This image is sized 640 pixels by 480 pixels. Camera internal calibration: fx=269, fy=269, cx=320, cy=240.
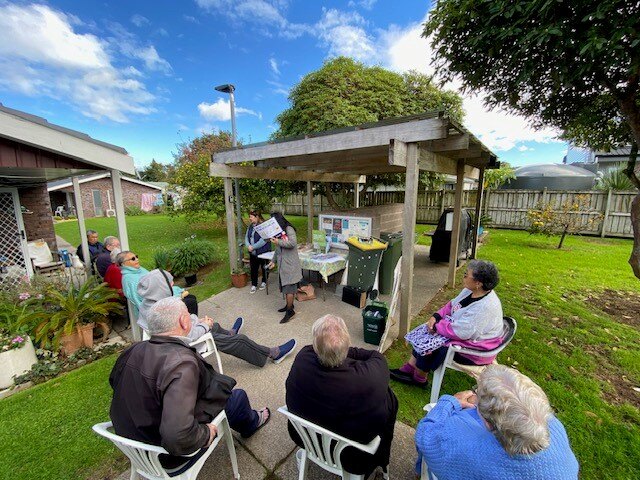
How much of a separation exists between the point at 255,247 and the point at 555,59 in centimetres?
493

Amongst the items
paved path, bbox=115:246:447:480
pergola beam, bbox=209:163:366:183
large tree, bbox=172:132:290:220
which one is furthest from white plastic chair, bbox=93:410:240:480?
large tree, bbox=172:132:290:220

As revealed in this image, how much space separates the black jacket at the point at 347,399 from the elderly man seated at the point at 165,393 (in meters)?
0.54

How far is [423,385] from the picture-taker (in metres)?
2.84

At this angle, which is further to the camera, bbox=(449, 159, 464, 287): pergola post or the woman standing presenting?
bbox=(449, 159, 464, 287): pergola post

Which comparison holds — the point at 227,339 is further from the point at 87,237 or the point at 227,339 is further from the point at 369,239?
the point at 87,237

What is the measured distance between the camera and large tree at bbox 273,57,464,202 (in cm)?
920

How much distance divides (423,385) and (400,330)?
37.2 inches

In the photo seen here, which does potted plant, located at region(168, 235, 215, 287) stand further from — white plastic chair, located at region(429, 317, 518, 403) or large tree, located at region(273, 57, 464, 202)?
white plastic chair, located at region(429, 317, 518, 403)

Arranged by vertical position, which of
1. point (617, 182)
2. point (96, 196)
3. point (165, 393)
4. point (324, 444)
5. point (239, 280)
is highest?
point (617, 182)

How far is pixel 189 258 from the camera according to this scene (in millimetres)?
6855

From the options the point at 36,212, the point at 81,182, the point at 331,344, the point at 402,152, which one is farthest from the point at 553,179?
the point at 81,182

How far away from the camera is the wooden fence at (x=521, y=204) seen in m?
9.89

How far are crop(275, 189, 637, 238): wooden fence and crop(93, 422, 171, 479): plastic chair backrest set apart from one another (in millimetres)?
7826

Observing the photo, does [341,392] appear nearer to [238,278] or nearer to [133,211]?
[238,278]
